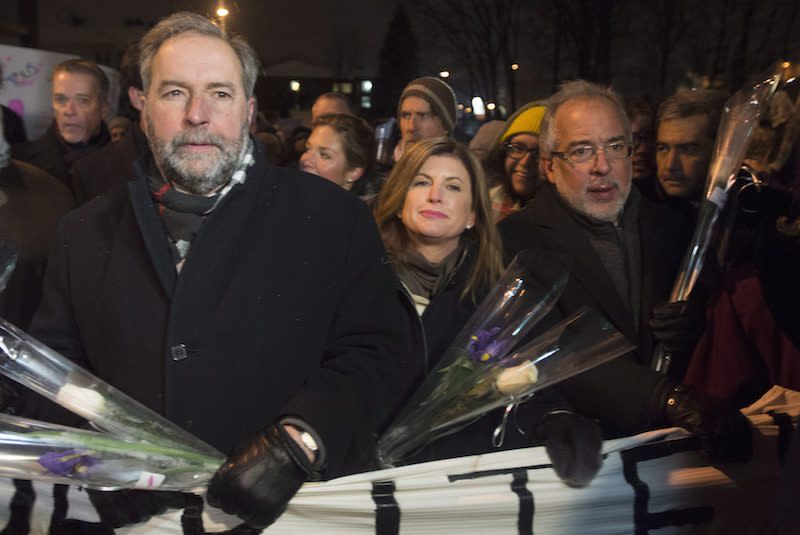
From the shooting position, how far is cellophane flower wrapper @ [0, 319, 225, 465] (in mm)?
2105

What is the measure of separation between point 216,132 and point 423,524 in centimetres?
125

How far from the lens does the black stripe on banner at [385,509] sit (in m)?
2.34

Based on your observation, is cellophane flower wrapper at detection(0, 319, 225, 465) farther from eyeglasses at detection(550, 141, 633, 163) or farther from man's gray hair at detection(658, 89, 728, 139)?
man's gray hair at detection(658, 89, 728, 139)

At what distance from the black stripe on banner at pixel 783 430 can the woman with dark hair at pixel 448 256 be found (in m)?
0.60

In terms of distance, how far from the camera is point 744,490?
2.52 meters

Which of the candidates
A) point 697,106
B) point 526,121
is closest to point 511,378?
point 697,106

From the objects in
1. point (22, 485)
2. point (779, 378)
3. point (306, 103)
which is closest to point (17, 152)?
point (22, 485)

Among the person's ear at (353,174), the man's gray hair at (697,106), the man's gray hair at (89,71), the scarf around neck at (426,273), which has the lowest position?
the scarf around neck at (426,273)

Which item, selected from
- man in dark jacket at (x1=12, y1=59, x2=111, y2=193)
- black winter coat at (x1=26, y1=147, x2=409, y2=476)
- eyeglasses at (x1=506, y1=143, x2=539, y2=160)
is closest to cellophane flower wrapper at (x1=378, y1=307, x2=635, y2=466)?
black winter coat at (x1=26, y1=147, x2=409, y2=476)

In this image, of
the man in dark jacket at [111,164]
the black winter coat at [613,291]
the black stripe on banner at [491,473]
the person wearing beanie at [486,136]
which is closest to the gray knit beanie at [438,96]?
the person wearing beanie at [486,136]

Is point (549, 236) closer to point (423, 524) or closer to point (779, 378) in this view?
point (779, 378)

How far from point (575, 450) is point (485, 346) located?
396 mm

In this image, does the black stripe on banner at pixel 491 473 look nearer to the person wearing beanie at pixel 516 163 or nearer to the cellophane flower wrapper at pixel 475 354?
the cellophane flower wrapper at pixel 475 354

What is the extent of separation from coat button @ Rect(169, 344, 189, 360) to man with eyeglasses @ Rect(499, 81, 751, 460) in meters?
1.30
